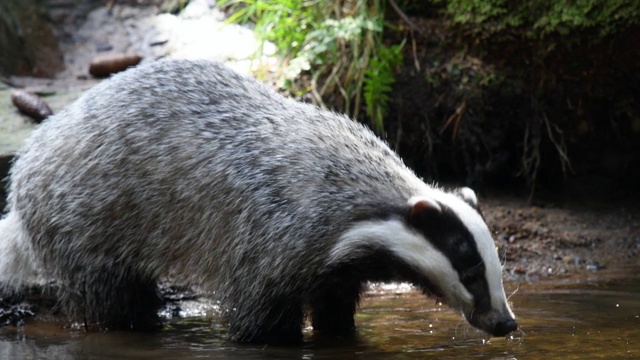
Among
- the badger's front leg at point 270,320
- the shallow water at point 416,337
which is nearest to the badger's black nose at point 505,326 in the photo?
the shallow water at point 416,337

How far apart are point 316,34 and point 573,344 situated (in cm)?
380

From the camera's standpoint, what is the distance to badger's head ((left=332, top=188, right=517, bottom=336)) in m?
4.91

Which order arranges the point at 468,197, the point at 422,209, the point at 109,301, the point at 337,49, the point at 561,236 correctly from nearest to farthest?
the point at 422,209 < the point at 468,197 < the point at 109,301 < the point at 561,236 < the point at 337,49

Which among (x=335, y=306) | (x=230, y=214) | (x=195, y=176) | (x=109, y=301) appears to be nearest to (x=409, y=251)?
Result: (x=335, y=306)

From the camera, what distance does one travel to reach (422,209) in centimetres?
490

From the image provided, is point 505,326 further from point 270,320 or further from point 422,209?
point 270,320

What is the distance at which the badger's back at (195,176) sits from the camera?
5387 mm

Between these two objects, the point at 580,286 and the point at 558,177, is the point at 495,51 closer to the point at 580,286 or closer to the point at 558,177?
the point at 558,177

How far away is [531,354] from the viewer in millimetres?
4930

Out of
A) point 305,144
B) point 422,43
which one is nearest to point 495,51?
point 422,43

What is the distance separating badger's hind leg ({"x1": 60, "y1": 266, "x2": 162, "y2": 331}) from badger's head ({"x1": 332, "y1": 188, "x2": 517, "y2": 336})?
5.26ft

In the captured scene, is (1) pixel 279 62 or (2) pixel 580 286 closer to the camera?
(2) pixel 580 286

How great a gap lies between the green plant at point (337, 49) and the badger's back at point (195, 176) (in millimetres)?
1821

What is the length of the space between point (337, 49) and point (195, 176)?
9.28 feet
